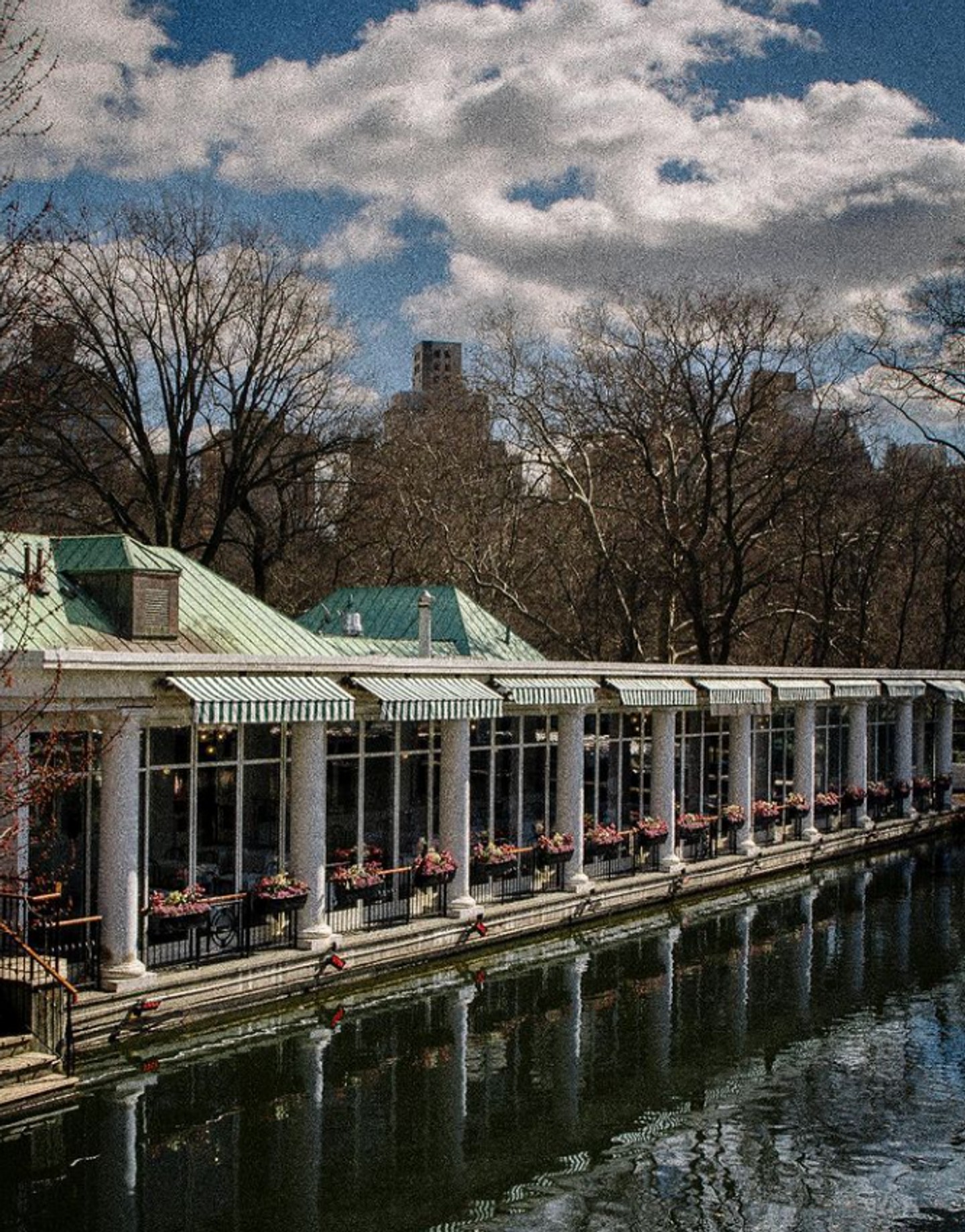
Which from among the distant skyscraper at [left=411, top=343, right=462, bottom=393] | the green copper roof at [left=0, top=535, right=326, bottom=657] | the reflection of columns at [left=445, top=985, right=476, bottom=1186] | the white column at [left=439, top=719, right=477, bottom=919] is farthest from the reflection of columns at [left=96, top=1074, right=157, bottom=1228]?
the distant skyscraper at [left=411, top=343, right=462, bottom=393]

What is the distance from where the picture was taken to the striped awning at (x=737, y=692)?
94.3 ft

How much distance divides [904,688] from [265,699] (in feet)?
82.7

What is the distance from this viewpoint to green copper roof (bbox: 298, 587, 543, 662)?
2962 centimetres

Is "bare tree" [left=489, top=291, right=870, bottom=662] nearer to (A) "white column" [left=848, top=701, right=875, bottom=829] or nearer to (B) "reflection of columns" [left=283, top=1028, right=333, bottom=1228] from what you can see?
(A) "white column" [left=848, top=701, right=875, bottom=829]

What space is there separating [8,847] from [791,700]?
2106 cm

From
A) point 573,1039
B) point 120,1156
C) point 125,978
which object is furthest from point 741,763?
point 120,1156

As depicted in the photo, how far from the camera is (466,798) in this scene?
22594mm

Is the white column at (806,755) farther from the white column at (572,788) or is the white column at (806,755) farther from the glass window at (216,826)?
the glass window at (216,826)

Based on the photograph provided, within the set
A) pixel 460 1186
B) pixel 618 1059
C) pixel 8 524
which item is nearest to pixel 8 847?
pixel 460 1186

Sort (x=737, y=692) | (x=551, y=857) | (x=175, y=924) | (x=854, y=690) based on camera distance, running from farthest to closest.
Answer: (x=854, y=690) → (x=737, y=692) → (x=551, y=857) → (x=175, y=924)

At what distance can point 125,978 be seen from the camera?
16.4 m

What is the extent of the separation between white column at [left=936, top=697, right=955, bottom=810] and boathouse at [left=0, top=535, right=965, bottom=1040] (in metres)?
10.5

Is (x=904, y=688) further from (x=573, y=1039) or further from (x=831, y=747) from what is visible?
(x=573, y=1039)

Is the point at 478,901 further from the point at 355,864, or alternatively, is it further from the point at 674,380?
the point at 674,380
